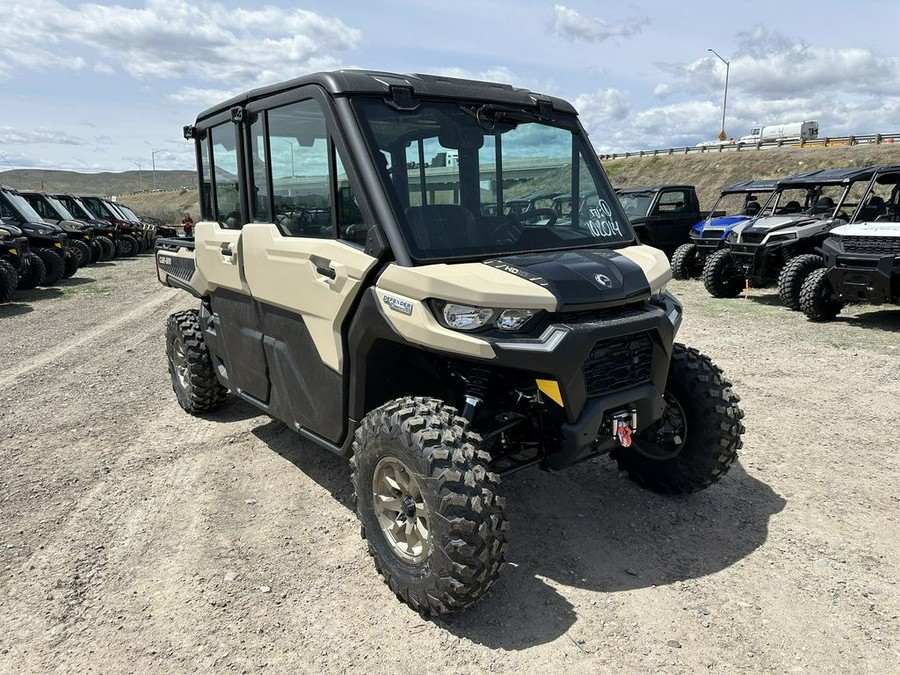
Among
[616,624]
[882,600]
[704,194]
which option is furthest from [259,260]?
[704,194]

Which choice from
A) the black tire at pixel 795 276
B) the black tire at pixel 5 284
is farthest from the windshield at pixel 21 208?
the black tire at pixel 795 276

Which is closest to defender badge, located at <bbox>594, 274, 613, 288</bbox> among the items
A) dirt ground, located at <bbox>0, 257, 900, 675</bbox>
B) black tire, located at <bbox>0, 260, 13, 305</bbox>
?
dirt ground, located at <bbox>0, 257, 900, 675</bbox>

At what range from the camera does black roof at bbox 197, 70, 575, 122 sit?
328 centimetres

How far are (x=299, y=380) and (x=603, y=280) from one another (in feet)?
5.90

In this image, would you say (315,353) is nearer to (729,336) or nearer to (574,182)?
(574,182)

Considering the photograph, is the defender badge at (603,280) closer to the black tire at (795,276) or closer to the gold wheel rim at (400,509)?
the gold wheel rim at (400,509)

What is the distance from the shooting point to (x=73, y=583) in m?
3.36

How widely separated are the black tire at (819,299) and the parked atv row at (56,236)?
12.9 meters

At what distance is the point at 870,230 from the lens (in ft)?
29.0

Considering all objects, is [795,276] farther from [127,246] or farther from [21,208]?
[127,246]

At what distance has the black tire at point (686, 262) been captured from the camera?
1415 cm

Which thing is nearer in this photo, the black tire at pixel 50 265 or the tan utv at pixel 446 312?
the tan utv at pixel 446 312

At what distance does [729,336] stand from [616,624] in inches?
259

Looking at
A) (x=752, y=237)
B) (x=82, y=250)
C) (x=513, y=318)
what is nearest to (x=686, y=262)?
(x=752, y=237)
